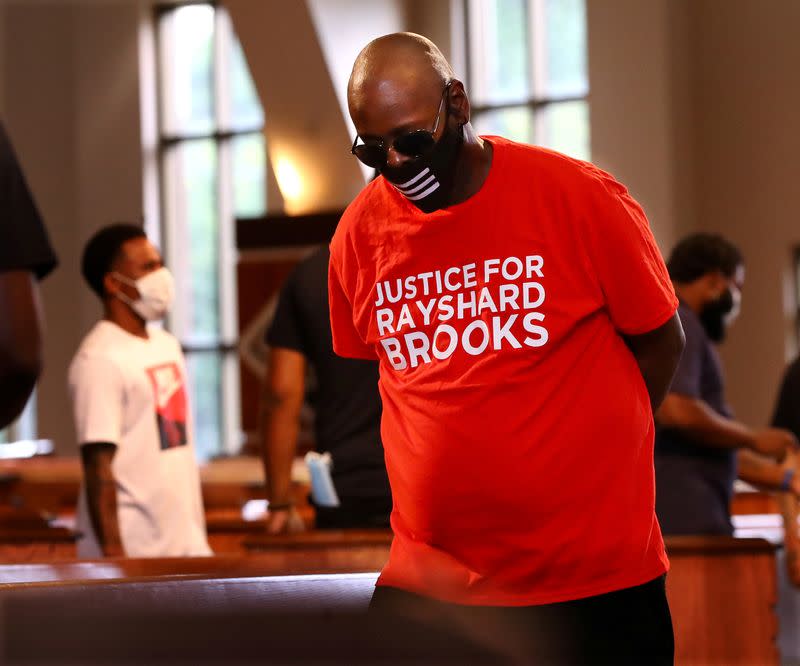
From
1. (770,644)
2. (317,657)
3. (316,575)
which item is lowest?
(770,644)

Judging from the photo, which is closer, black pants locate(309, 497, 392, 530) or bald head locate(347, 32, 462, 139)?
bald head locate(347, 32, 462, 139)

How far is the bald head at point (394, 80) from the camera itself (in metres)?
1.53

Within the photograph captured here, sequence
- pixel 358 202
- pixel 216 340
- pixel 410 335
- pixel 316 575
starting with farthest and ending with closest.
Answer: pixel 216 340
pixel 358 202
pixel 410 335
pixel 316 575

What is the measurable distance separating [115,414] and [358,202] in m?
1.78

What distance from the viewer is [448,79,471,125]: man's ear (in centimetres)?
160

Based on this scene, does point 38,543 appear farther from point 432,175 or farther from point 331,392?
point 432,175

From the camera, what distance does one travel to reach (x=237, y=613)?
2.13ft

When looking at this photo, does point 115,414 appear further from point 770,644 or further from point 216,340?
point 216,340

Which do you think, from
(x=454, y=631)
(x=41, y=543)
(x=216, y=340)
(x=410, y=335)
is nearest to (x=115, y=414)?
(x=41, y=543)

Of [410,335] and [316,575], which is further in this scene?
[410,335]

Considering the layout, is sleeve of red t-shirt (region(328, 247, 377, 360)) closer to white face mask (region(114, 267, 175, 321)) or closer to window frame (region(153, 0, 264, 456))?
white face mask (region(114, 267, 175, 321))

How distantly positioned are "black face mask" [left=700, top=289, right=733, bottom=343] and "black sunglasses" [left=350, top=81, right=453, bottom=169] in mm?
2303

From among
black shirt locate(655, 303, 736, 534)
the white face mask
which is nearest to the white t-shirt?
the white face mask

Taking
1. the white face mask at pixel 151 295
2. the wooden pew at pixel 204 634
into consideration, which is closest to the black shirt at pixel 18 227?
the wooden pew at pixel 204 634
